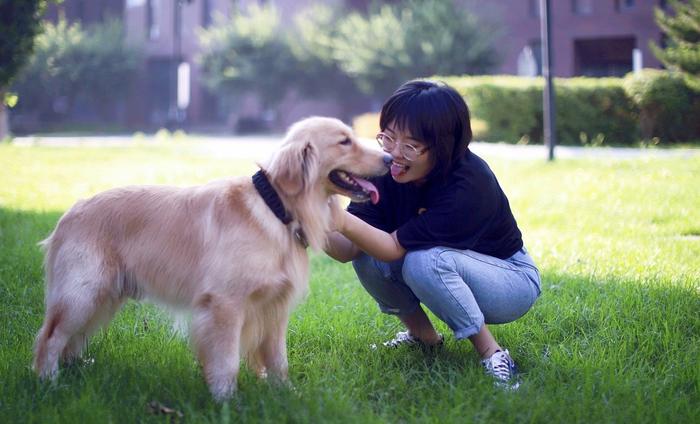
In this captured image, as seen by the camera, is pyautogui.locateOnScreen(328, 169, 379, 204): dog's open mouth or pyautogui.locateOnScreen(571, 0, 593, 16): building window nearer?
pyautogui.locateOnScreen(328, 169, 379, 204): dog's open mouth

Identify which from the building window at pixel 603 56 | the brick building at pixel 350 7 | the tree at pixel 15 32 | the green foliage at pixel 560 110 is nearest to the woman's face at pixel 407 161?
the tree at pixel 15 32

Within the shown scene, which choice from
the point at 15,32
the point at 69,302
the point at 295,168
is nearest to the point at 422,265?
the point at 295,168

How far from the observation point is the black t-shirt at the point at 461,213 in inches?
138

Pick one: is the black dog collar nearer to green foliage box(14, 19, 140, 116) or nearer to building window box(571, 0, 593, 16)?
building window box(571, 0, 593, 16)

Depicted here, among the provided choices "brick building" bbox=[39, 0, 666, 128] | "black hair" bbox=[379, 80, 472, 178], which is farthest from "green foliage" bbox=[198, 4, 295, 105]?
"black hair" bbox=[379, 80, 472, 178]

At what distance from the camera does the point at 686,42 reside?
18953 mm

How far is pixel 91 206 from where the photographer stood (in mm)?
3490

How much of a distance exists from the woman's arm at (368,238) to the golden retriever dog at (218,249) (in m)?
0.08

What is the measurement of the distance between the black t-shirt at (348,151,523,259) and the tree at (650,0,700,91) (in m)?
15.2

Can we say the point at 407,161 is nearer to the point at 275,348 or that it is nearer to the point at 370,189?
the point at 370,189

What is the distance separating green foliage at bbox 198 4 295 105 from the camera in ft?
120

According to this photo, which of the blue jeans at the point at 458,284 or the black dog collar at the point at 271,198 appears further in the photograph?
the blue jeans at the point at 458,284

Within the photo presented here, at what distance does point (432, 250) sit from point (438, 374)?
1.98 feet

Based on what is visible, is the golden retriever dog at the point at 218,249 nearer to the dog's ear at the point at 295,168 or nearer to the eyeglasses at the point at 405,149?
the dog's ear at the point at 295,168
